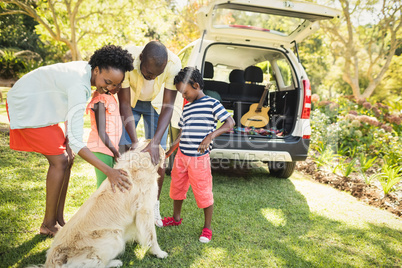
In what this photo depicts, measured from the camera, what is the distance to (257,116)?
524cm

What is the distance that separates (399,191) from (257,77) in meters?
2.96

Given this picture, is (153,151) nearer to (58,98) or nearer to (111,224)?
(111,224)

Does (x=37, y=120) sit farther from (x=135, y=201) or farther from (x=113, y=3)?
(x=113, y=3)

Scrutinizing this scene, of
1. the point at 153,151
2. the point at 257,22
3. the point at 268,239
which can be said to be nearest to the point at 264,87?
the point at 268,239

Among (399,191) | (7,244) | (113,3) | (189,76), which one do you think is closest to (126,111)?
(189,76)

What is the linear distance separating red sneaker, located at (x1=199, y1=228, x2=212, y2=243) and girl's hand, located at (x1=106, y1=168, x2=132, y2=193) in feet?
3.37

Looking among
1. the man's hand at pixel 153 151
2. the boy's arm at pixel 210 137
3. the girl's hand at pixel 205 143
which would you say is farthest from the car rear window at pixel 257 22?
the man's hand at pixel 153 151

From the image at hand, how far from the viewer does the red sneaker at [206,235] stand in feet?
8.61

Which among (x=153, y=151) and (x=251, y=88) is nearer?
(x=153, y=151)

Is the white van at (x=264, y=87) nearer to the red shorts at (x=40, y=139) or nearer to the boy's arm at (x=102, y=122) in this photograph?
the boy's arm at (x=102, y=122)

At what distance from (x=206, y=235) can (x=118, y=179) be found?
3.80 ft

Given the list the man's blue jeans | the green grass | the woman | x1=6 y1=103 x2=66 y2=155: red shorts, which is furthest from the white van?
x1=6 y1=103 x2=66 y2=155: red shorts

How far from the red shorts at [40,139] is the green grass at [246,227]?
809 mm

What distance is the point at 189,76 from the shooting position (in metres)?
2.62
